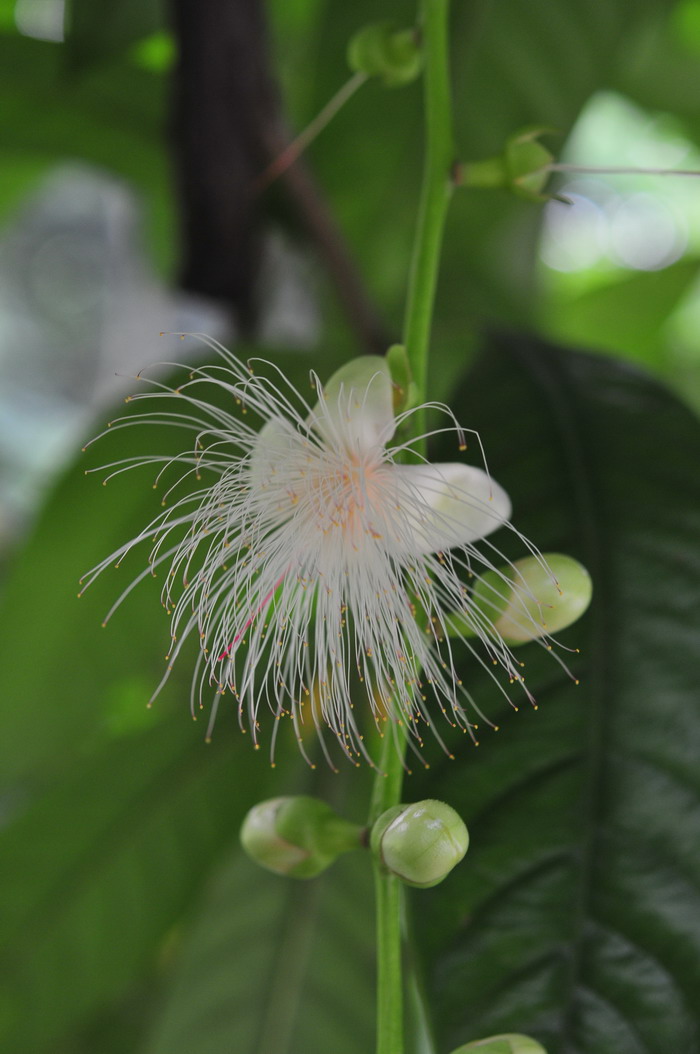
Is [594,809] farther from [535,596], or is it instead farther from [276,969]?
[276,969]

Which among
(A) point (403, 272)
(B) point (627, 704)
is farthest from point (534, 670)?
(A) point (403, 272)

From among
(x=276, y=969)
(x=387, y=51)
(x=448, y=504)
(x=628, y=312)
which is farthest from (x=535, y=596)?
(x=628, y=312)

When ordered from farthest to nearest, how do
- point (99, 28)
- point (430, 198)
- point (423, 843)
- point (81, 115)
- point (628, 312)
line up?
point (628, 312) < point (81, 115) < point (99, 28) < point (430, 198) < point (423, 843)

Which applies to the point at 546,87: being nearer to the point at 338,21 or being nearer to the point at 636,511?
the point at 338,21

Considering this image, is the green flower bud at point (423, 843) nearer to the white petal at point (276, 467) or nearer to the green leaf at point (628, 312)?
the white petal at point (276, 467)

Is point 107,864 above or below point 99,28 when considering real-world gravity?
below

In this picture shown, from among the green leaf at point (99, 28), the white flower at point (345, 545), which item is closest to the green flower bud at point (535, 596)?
the white flower at point (345, 545)
